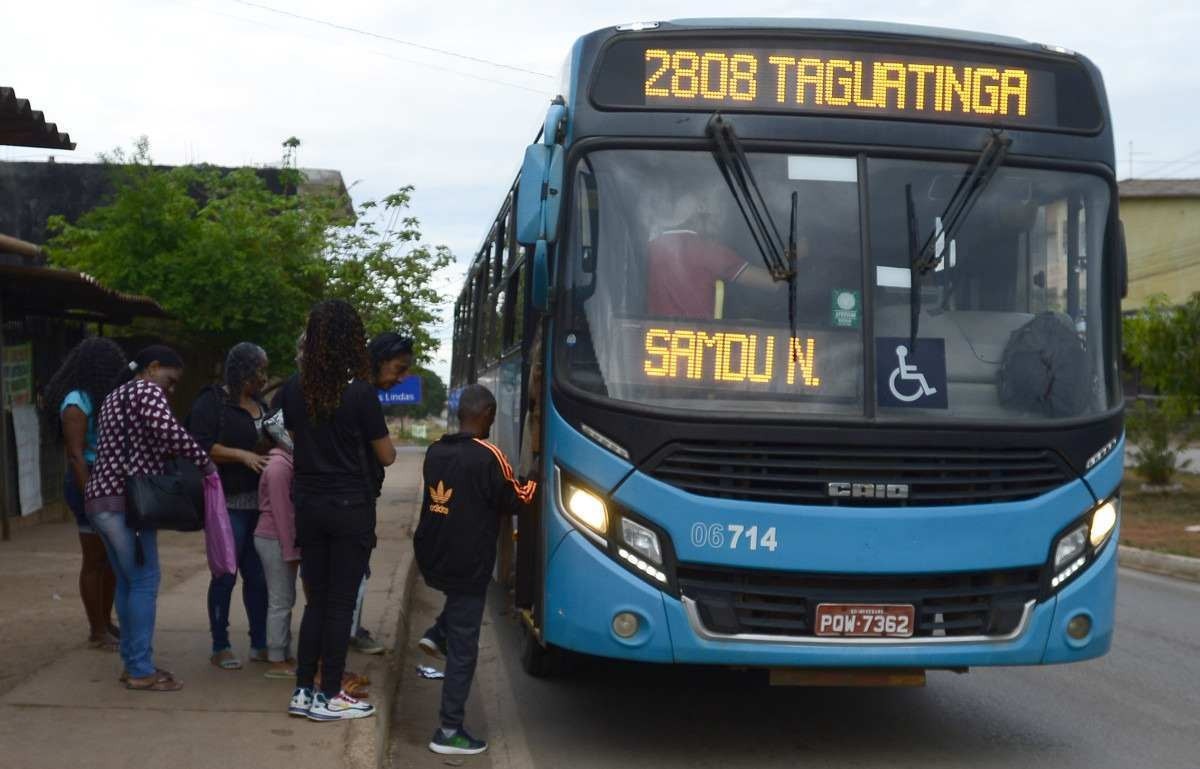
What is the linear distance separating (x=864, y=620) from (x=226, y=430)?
11.2 feet

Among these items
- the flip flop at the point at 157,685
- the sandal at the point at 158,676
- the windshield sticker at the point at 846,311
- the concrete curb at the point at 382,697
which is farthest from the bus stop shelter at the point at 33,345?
the windshield sticker at the point at 846,311

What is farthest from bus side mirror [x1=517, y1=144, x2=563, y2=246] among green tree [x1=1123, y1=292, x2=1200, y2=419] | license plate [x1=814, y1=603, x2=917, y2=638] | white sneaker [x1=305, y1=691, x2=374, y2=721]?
green tree [x1=1123, y1=292, x2=1200, y2=419]

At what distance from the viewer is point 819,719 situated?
7.63 meters

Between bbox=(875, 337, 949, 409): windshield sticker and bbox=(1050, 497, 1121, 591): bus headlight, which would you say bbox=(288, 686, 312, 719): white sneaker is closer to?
bbox=(875, 337, 949, 409): windshield sticker

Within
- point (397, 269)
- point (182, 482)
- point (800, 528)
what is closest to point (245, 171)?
point (397, 269)

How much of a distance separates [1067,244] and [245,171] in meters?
17.7

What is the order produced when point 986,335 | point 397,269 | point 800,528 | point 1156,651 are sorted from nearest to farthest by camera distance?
point 800,528 < point 986,335 < point 1156,651 < point 397,269

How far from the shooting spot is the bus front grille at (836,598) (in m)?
6.19

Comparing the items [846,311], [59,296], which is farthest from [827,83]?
[59,296]

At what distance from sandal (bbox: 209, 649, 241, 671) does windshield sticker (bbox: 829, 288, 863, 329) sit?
367 cm

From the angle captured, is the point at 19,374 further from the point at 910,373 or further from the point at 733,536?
the point at 910,373

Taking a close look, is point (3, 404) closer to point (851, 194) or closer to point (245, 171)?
point (245, 171)

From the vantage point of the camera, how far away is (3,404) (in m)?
14.5

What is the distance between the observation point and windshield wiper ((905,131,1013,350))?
21.2 feet
